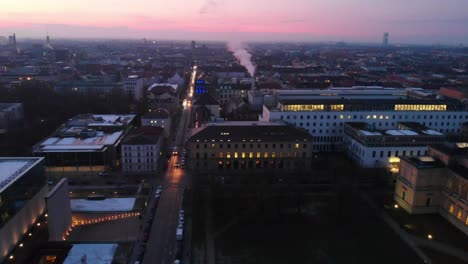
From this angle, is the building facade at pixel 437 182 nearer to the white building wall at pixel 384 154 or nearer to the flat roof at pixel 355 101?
the white building wall at pixel 384 154

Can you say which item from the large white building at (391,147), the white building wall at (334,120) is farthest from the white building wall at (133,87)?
the large white building at (391,147)

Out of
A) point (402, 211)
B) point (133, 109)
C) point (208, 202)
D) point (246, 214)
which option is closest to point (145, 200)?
point (208, 202)

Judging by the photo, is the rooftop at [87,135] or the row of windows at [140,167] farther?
the row of windows at [140,167]

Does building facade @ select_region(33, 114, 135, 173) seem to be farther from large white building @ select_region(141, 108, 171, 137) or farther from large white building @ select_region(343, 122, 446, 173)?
large white building @ select_region(343, 122, 446, 173)

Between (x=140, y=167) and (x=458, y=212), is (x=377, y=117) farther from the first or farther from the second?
(x=140, y=167)

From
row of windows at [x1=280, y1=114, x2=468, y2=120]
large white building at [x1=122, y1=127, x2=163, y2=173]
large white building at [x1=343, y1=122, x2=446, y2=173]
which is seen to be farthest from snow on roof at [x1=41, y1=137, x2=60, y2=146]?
large white building at [x1=343, y1=122, x2=446, y2=173]

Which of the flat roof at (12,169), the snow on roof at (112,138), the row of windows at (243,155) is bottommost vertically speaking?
the row of windows at (243,155)
